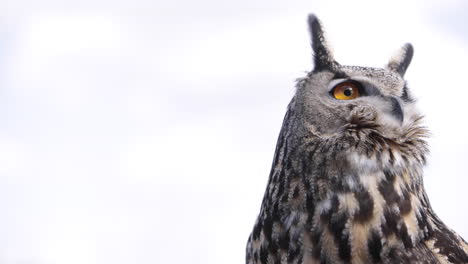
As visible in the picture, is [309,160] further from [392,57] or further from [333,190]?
[392,57]

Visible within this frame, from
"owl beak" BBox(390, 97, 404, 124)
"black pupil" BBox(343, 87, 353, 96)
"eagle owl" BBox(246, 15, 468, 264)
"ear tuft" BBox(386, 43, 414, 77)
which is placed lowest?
"eagle owl" BBox(246, 15, 468, 264)

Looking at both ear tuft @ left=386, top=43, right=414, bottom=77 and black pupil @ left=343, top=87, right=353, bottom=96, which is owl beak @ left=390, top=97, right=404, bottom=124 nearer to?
black pupil @ left=343, top=87, right=353, bottom=96

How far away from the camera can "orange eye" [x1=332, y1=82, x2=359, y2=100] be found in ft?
13.4

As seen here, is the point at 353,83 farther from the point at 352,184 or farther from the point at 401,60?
the point at 401,60

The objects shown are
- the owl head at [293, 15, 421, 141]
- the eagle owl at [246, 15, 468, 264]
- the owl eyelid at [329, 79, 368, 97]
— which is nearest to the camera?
the eagle owl at [246, 15, 468, 264]

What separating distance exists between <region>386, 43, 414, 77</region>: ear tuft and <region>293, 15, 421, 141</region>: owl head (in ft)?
1.38

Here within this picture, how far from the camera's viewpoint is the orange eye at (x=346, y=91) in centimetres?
408

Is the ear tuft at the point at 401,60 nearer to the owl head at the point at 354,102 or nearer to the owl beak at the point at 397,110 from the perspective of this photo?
the owl head at the point at 354,102

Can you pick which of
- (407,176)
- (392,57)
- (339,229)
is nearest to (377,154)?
(407,176)

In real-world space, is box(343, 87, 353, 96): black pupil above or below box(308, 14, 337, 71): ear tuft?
below

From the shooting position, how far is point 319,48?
4504 millimetres

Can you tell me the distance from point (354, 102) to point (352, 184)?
485 millimetres

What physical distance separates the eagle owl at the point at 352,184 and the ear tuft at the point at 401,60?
1.45 feet

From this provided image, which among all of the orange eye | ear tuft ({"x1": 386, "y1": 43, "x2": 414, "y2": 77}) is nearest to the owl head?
the orange eye
